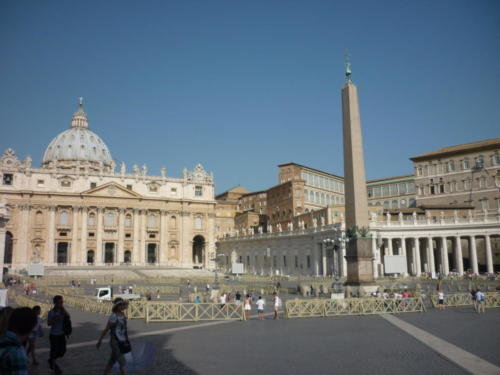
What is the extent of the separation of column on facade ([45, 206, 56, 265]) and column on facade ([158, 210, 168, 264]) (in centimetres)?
1661

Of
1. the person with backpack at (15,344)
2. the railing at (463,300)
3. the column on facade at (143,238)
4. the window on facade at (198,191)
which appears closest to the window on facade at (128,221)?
the column on facade at (143,238)

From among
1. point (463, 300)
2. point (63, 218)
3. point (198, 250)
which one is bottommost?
point (463, 300)

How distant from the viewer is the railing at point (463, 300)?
2170 centimetres

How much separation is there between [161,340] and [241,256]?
206 ft

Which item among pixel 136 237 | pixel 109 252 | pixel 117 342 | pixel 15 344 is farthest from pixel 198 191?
pixel 15 344

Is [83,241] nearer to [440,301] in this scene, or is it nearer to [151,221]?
[151,221]

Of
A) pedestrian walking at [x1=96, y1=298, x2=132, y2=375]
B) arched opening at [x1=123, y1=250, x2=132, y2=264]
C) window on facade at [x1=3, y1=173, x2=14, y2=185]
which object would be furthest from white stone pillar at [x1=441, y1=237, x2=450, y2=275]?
window on facade at [x1=3, y1=173, x2=14, y2=185]

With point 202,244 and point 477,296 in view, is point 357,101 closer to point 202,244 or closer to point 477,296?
point 477,296

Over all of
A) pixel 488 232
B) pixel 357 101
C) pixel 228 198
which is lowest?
pixel 488 232

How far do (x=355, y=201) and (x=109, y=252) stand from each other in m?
60.2

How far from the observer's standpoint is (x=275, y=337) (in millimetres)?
13477

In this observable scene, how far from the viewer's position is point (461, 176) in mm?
61531

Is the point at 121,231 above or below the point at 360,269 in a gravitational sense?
above

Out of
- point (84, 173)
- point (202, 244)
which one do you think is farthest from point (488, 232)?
point (84, 173)
